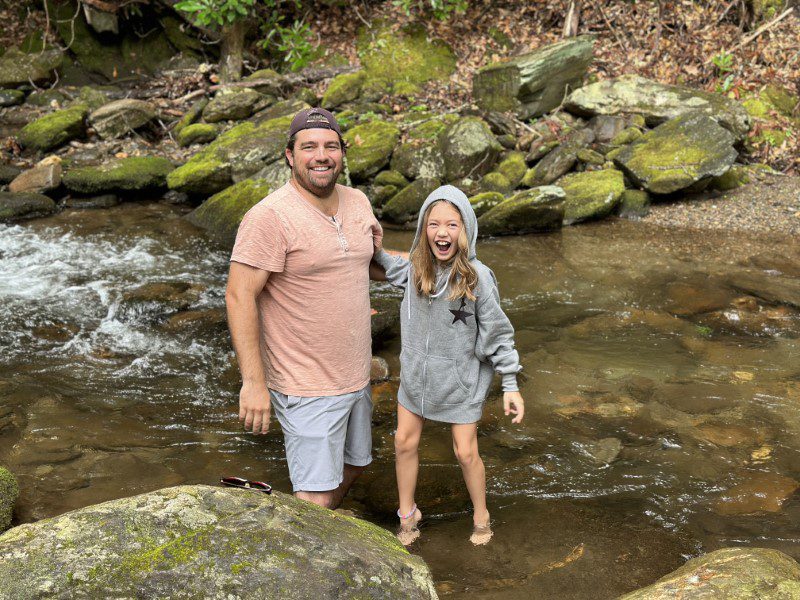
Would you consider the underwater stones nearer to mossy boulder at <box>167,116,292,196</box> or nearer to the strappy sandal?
mossy boulder at <box>167,116,292,196</box>

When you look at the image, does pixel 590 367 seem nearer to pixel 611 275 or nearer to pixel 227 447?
pixel 611 275

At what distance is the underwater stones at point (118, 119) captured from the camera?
13.4 m

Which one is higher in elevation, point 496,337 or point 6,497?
point 496,337

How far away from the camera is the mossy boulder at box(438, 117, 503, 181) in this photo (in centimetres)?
1081

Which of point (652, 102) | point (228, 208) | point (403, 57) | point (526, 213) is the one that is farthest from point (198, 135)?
point (652, 102)

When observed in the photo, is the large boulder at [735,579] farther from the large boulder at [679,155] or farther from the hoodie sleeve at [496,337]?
the large boulder at [679,155]

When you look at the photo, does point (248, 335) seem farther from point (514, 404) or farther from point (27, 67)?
point (27, 67)

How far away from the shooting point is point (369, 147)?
11.2 meters

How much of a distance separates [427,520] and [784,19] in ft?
40.7

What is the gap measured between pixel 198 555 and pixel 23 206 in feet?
33.1

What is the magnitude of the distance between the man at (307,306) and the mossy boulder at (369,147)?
7392 mm

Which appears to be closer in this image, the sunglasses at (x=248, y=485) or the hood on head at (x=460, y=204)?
the sunglasses at (x=248, y=485)

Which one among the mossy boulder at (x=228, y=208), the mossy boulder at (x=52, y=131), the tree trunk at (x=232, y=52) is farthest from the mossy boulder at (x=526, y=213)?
A: the mossy boulder at (x=52, y=131)

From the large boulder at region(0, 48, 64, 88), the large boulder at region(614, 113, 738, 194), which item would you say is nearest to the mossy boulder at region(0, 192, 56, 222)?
the large boulder at region(0, 48, 64, 88)
